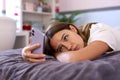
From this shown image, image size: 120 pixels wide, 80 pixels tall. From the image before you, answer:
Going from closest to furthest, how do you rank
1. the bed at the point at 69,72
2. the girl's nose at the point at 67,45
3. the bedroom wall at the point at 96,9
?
the bed at the point at 69,72, the girl's nose at the point at 67,45, the bedroom wall at the point at 96,9

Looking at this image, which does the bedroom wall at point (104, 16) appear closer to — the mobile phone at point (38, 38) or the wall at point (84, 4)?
the wall at point (84, 4)

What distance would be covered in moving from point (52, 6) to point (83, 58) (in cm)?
255

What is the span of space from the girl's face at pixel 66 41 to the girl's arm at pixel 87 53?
65 millimetres

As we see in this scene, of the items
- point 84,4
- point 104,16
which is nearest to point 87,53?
point 104,16

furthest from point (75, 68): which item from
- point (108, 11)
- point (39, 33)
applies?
point (108, 11)

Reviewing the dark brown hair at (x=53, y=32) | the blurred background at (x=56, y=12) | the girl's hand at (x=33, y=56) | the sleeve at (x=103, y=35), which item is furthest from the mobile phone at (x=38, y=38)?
the blurred background at (x=56, y=12)

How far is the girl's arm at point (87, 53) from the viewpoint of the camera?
0.79m

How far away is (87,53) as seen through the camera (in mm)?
802

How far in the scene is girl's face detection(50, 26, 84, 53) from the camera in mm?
910

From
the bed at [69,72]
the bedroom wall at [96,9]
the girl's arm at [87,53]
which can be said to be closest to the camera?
the bed at [69,72]

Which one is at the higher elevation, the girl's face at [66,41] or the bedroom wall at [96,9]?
the bedroom wall at [96,9]

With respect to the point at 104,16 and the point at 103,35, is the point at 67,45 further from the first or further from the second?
the point at 104,16

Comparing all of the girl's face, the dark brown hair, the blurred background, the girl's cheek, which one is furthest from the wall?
the girl's cheek

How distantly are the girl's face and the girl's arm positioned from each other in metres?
0.06
